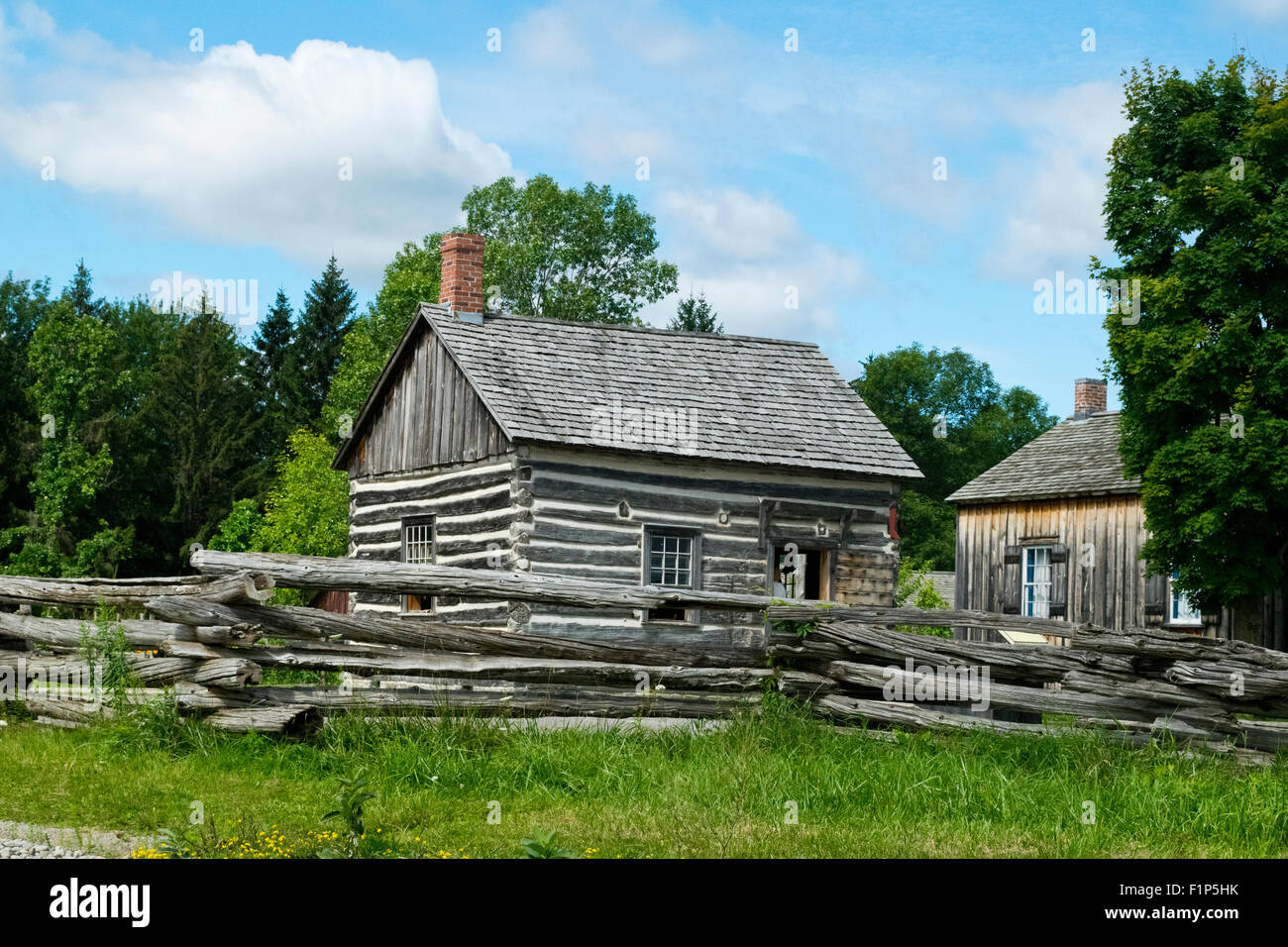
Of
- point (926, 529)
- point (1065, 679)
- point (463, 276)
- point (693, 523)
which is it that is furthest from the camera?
point (926, 529)

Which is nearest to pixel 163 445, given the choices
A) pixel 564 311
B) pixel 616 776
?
pixel 564 311

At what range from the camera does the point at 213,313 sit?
42.3m

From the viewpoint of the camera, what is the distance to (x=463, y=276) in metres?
20.0

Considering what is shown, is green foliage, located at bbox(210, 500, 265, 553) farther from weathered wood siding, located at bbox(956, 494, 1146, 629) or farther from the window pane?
the window pane

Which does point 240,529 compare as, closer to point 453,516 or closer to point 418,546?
point 418,546


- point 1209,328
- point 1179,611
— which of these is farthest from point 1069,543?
point 1209,328

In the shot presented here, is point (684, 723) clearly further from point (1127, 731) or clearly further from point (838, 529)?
point (838, 529)

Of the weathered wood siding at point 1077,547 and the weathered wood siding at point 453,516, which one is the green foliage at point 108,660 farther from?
the weathered wood siding at point 1077,547

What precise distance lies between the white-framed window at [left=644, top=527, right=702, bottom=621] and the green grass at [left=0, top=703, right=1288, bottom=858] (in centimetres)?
829

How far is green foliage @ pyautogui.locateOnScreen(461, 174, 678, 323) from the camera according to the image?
41.0 m

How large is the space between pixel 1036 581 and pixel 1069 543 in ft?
3.70

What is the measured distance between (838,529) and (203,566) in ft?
37.5

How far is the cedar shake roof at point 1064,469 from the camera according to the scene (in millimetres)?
23578

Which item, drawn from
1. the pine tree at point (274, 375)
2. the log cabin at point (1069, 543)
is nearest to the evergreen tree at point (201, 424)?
the pine tree at point (274, 375)
